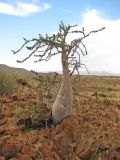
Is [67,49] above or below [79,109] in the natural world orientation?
above

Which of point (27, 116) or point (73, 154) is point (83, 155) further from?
point (27, 116)

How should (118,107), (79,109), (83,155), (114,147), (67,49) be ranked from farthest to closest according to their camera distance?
(118,107) → (79,109) → (67,49) → (114,147) → (83,155)

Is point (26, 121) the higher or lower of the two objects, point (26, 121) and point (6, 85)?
the lower

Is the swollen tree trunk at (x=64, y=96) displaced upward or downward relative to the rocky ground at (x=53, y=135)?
upward

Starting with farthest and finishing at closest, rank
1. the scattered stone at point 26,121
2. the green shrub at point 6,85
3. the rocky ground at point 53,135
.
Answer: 1. the green shrub at point 6,85
2. the scattered stone at point 26,121
3. the rocky ground at point 53,135

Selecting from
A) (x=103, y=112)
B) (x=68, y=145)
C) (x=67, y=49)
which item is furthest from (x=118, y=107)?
(x=68, y=145)

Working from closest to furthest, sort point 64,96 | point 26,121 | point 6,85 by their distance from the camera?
point 64,96
point 26,121
point 6,85

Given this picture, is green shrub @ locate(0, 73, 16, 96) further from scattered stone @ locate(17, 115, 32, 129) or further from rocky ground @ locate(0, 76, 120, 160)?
scattered stone @ locate(17, 115, 32, 129)

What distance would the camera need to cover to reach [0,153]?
6004 mm

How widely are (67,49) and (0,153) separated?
2.19 m

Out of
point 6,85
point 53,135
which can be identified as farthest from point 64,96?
point 6,85

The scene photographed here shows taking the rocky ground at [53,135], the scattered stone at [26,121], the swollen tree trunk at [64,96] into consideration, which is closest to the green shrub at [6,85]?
the rocky ground at [53,135]

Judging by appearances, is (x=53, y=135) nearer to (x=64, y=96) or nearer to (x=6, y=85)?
(x=64, y=96)

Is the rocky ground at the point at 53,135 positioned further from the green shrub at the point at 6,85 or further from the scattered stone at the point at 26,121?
the green shrub at the point at 6,85
